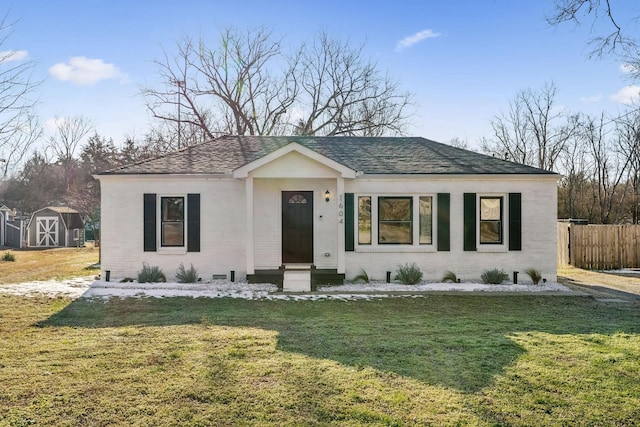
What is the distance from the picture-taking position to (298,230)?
12250 millimetres

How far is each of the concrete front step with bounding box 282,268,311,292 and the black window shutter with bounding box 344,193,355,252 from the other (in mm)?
1574

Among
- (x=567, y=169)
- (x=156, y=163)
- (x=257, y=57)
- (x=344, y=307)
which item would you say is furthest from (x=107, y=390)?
(x=567, y=169)

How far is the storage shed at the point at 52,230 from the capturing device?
26125mm

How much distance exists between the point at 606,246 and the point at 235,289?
555 inches

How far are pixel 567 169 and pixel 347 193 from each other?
22.6 m

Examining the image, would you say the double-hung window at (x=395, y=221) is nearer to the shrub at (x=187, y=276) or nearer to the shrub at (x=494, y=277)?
the shrub at (x=494, y=277)

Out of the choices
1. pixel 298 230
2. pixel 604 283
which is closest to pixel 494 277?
pixel 604 283

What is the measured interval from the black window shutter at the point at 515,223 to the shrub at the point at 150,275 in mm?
10282

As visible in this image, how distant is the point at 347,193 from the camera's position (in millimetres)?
11953

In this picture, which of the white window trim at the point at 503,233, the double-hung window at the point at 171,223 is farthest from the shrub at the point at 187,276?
the white window trim at the point at 503,233

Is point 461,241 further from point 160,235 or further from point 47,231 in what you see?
point 47,231

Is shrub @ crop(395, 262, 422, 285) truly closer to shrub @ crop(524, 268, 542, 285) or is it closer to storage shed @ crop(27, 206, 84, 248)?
shrub @ crop(524, 268, 542, 285)

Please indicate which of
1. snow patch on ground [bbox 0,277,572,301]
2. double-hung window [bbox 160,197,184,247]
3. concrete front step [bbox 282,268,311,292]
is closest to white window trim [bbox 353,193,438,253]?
snow patch on ground [bbox 0,277,572,301]

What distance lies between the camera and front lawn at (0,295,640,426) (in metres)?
3.83
